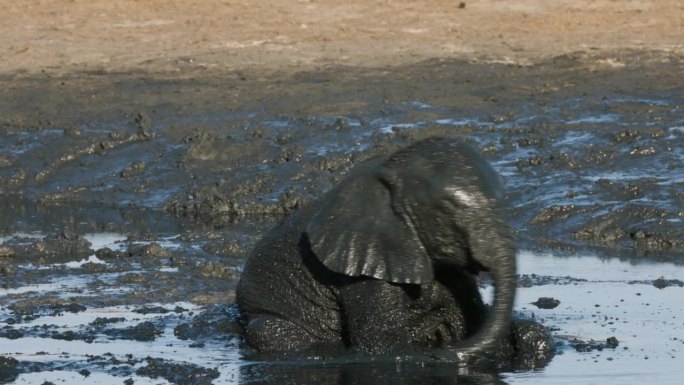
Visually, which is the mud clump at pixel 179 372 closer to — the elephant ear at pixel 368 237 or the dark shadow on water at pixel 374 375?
the dark shadow on water at pixel 374 375

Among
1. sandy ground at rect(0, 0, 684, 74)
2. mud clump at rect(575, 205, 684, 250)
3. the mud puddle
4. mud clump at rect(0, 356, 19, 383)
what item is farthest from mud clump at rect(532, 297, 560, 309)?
sandy ground at rect(0, 0, 684, 74)

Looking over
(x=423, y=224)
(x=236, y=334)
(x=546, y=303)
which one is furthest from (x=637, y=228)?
(x=423, y=224)

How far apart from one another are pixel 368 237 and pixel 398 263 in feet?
0.77

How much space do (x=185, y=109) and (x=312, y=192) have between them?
290 centimetres

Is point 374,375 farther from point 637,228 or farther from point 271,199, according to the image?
point 271,199

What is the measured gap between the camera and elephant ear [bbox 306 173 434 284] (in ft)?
27.9

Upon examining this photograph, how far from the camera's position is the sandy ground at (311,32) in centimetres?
1895

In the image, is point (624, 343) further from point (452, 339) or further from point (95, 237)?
point (95, 237)

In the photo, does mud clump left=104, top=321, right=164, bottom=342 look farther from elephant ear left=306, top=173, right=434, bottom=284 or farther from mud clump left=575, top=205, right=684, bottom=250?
mud clump left=575, top=205, right=684, bottom=250

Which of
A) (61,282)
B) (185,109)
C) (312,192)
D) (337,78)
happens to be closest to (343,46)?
(337,78)

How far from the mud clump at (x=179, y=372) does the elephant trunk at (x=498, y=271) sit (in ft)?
5.00

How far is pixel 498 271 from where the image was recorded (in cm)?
826

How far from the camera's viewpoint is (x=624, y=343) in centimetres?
968

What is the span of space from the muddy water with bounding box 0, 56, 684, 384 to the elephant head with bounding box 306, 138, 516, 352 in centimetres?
56
